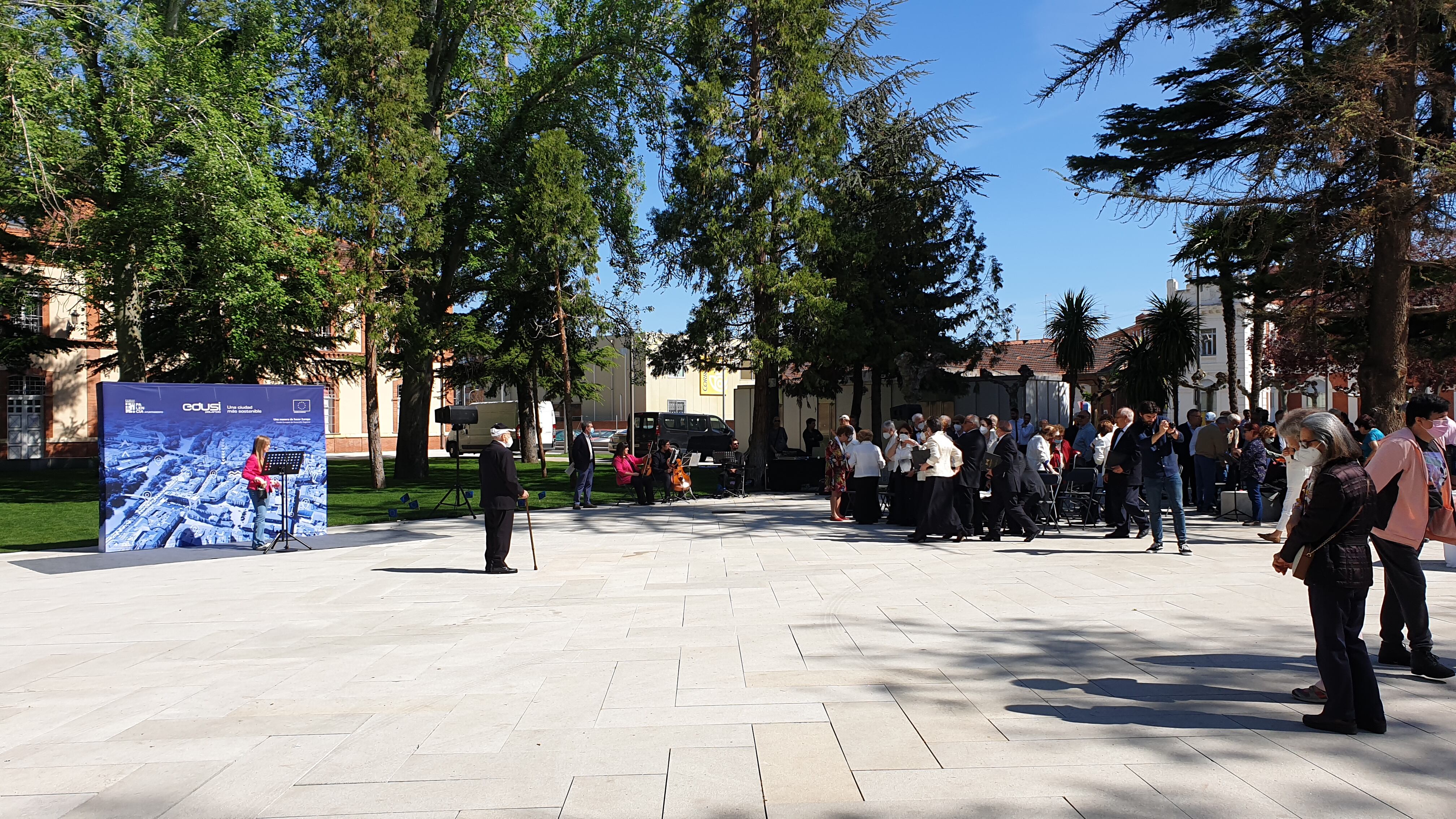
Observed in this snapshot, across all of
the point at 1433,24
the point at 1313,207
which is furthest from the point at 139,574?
the point at 1433,24

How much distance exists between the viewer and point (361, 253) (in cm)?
2308

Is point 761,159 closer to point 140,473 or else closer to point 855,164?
point 855,164

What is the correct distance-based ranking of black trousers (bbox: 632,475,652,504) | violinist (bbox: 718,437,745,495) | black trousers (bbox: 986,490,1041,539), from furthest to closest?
violinist (bbox: 718,437,745,495), black trousers (bbox: 632,475,652,504), black trousers (bbox: 986,490,1041,539)

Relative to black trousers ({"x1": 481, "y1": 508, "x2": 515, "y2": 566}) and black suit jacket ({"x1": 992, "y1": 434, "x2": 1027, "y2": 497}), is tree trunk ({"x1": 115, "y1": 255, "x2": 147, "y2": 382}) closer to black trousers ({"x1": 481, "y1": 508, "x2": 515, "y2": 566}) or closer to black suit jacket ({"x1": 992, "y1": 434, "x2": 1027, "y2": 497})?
black trousers ({"x1": 481, "y1": 508, "x2": 515, "y2": 566})

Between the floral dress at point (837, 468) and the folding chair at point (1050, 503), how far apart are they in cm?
330

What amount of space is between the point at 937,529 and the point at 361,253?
16.3 meters

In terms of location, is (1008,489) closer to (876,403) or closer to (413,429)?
(876,403)

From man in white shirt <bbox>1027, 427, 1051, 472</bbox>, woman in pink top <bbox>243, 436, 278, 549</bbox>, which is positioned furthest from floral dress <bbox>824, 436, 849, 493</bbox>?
woman in pink top <bbox>243, 436, 278, 549</bbox>

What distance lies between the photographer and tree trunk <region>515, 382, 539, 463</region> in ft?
124

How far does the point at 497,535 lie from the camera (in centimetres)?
Result: 1080

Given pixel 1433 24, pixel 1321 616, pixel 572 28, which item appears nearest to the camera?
pixel 1321 616

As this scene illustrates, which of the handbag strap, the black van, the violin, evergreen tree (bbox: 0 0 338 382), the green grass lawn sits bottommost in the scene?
the green grass lawn

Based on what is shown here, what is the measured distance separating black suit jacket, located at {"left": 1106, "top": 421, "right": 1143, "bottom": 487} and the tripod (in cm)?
1068

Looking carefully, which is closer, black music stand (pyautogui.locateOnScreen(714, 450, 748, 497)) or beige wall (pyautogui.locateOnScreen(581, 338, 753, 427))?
black music stand (pyautogui.locateOnScreen(714, 450, 748, 497))
